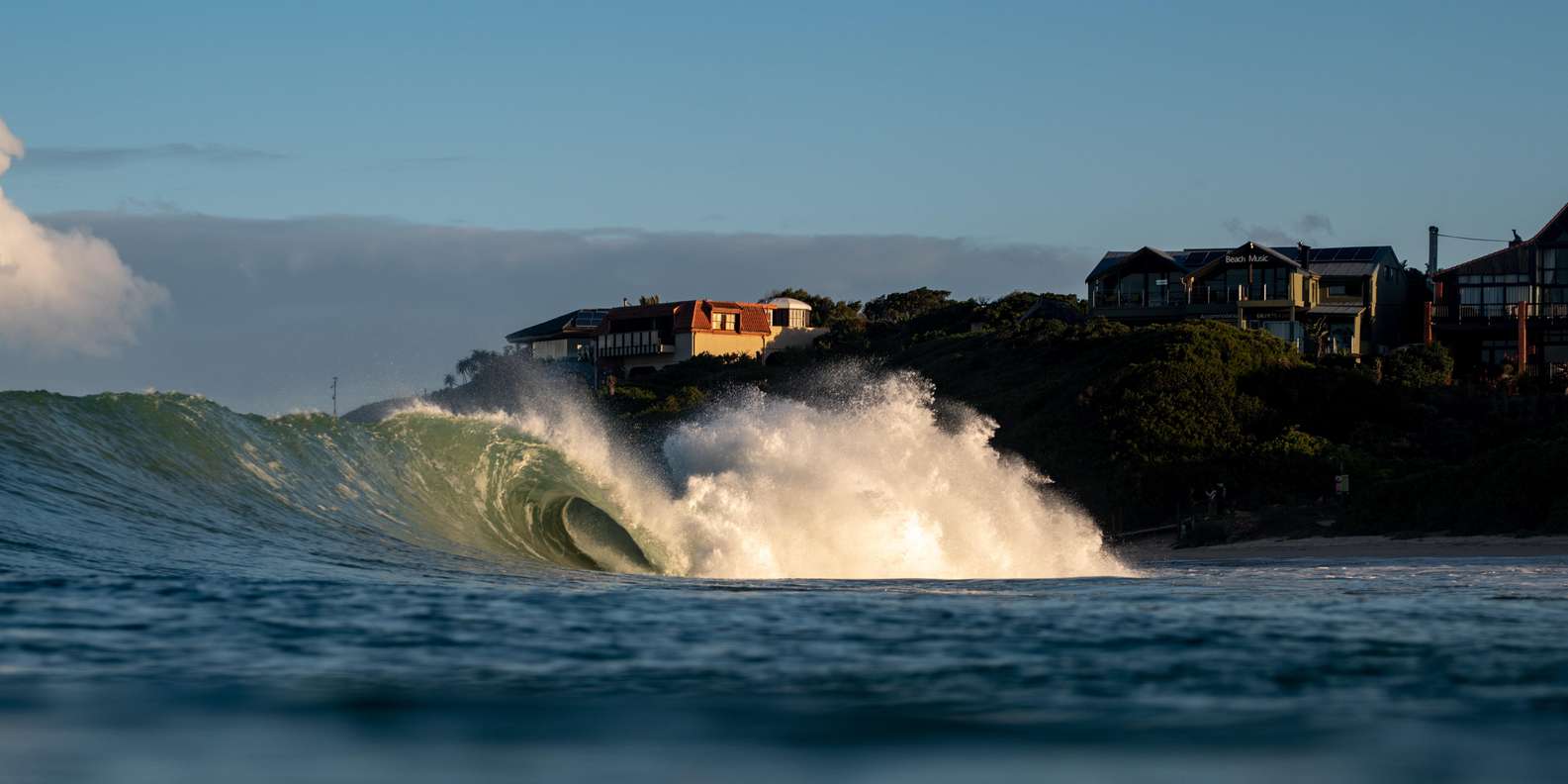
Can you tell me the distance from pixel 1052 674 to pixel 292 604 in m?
5.77

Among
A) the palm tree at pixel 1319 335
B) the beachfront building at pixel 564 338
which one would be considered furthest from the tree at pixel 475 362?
the palm tree at pixel 1319 335

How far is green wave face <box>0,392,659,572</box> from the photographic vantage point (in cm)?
1636

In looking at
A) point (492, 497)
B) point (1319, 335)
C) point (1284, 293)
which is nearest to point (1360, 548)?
point (492, 497)

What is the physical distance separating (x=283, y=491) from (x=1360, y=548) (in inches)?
1047

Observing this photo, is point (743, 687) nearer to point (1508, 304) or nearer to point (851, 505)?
point (851, 505)

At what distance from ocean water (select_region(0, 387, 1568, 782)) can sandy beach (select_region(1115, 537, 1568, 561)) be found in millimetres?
13958

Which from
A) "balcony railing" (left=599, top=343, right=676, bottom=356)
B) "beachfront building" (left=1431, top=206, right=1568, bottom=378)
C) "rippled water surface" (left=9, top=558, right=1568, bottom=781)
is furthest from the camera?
"balcony railing" (left=599, top=343, right=676, bottom=356)

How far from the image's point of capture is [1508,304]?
219ft

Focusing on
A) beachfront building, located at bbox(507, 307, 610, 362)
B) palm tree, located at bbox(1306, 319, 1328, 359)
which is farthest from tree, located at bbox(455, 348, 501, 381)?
palm tree, located at bbox(1306, 319, 1328, 359)

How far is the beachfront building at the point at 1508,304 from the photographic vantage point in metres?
65.6

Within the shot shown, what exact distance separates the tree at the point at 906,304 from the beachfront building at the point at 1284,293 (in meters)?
29.0

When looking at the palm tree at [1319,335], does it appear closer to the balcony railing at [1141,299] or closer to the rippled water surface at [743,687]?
the balcony railing at [1141,299]

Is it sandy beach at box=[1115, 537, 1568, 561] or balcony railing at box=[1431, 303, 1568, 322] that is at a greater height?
balcony railing at box=[1431, 303, 1568, 322]

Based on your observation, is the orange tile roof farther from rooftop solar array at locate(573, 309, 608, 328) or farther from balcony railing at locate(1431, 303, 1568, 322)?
balcony railing at locate(1431, 303, 1568, 322)
